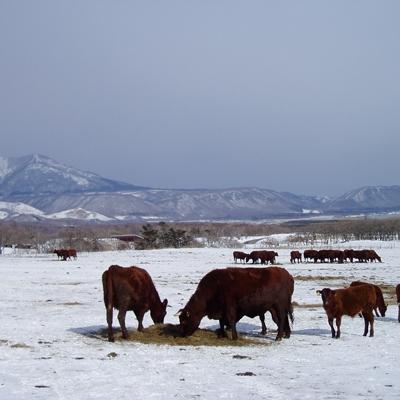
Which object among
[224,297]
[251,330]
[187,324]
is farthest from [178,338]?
[251,330]

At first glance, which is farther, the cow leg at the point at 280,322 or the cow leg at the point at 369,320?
the cow leg at the point at 369,320

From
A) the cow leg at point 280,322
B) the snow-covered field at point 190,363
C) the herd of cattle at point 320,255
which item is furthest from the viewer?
the herd of cattle at point 320,255

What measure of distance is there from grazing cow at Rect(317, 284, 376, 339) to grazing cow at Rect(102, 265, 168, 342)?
486 cm

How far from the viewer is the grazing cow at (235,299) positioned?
16125 mm

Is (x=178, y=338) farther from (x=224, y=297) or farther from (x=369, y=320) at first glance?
(x=369, y=320)

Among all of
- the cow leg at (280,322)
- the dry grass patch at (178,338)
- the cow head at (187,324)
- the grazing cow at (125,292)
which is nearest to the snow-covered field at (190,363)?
the cow leg at (280,322)

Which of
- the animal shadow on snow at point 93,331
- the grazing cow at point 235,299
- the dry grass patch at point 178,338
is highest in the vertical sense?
the grazing cow at point 235,299

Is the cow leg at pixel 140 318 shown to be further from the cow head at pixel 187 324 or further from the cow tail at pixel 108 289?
the cow head at pixel 187 324

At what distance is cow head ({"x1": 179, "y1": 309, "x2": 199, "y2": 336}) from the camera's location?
1605 cm

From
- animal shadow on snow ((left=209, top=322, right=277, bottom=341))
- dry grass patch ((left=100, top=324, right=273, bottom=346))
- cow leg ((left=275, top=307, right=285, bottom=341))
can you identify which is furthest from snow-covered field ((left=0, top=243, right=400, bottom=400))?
dry grass patch ((left=100, top=324, right=273, bottom=346))

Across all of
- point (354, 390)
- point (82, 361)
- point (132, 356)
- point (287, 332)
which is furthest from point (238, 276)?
point (354, 390)

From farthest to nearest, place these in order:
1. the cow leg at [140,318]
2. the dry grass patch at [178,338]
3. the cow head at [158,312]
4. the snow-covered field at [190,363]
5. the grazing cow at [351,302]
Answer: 1. the cow head at [158,312]
2. the grazing cow at [351,302]
3. the cow leg at [140,318]
4. the dry grass patch at [178,338]
5. the snow-covered field at [190,363]

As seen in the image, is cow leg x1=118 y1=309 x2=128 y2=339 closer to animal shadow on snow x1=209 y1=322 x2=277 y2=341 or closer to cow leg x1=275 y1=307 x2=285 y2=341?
animal shadow on snow x1=209 y1=322 x2=277 y2=341

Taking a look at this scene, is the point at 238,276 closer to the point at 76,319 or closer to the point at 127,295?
the point at 127,295
